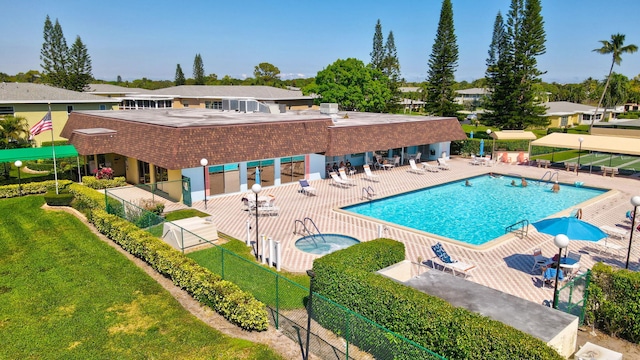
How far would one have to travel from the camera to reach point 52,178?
25281 millimetres

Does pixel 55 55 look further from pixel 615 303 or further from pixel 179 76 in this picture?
pixel 615 303

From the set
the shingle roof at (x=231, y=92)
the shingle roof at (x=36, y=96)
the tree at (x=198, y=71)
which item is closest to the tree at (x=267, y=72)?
the tree at (x=198, y=71)

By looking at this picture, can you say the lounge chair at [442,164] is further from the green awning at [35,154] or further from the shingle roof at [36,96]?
the shingle roof at [36,96]

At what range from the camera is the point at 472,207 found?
74.1 feet

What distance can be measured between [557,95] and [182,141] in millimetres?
100502

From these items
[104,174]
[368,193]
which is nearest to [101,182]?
[104,174]

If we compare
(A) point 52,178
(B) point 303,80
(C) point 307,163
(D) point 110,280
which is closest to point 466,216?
(C) point 307,163

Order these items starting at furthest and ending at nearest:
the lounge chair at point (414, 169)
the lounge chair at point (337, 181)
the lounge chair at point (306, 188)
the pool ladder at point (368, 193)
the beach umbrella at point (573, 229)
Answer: the lounge chair at point (414, 169)
the lounge chair at point (337, 181)
the lounge chair at point (306, 188)
the pool ladder at point (368, 193)
the beach umbrella at point (573, 229)

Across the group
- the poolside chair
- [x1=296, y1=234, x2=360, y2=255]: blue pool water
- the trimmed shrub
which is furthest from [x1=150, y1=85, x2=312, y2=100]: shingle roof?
the poolside chair

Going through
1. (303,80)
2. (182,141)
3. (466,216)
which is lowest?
(466,216)

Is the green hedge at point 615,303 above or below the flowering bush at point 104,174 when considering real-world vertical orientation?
below

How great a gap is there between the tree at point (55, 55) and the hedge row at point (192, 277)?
4572 cm

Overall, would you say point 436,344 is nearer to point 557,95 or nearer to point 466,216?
point 466,216

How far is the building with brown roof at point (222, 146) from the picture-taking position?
20.7m
